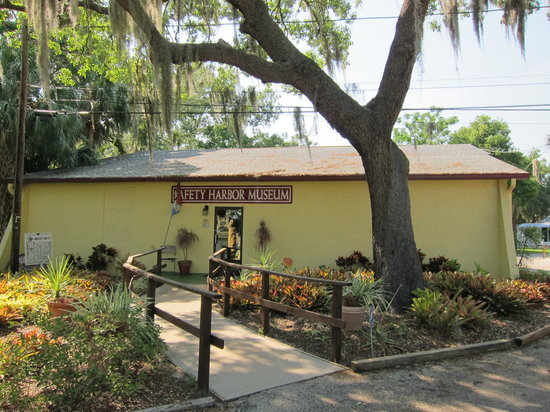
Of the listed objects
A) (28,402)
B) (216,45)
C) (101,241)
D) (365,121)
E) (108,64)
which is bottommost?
(28,402)

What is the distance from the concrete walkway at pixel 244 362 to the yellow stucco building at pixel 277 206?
20.0 feet

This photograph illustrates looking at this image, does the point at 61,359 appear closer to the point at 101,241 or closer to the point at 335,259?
the point at 335,259

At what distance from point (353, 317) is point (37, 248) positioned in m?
8.24

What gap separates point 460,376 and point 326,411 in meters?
1.90

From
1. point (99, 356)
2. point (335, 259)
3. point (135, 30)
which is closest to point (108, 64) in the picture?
point (135, 30)

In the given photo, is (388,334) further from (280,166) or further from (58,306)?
(280,166)

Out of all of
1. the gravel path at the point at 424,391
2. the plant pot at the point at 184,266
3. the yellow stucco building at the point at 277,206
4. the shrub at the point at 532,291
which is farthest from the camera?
the plant pot at the point at 184,266

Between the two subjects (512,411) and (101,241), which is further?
(101,241)

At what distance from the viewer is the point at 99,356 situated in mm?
3695

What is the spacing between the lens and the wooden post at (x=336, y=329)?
4.82 metres

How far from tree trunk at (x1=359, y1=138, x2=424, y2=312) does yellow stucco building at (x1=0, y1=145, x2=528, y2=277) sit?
396 cm

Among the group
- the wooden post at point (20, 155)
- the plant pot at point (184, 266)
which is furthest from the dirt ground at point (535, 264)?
the wooden post at point (20, 155)

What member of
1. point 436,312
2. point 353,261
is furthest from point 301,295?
point 353,261

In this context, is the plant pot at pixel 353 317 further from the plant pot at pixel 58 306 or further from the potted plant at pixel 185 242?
the potted plant at pixel 185 242
